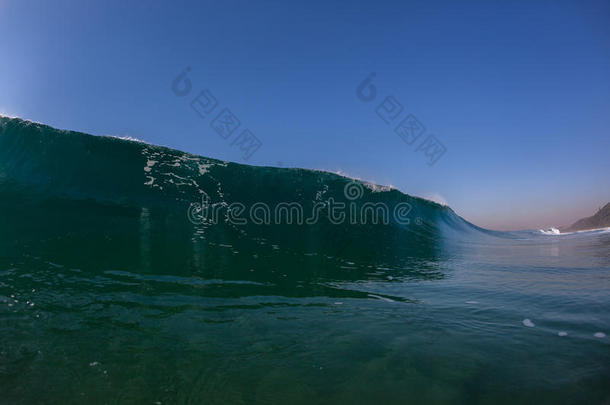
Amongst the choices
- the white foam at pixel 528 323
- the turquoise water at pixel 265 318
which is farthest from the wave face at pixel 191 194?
the white foam at pixel 528 323

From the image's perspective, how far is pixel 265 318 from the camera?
3.04 meters

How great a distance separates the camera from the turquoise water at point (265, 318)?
1859 mm

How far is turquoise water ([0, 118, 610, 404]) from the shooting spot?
1859 mm

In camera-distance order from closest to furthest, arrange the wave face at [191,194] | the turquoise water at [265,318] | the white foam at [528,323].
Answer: the turquoise water at [265,318]
the white foam at [528,323]
the wave face at [191,194]

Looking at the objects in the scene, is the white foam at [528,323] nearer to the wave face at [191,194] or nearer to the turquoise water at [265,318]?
the turquoise water at [265,318]

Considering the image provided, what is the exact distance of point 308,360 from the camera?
2193mm

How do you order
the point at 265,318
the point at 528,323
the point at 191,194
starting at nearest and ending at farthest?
the point at 528,323, the point at 265,318, the point at 191,194

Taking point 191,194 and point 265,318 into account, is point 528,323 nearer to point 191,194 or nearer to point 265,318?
point 265,318

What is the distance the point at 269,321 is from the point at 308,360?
2.84 feet

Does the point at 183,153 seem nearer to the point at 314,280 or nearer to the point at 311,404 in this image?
the point at 314,280

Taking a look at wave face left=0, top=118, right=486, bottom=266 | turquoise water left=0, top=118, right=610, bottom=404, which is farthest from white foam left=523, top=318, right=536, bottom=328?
wave face left=0, top=118, right=486, bottom=266

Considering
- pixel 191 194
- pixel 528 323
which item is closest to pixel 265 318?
pixel 528 323

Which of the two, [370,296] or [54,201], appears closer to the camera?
[370,296]

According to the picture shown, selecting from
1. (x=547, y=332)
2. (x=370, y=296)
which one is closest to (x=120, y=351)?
(x=370, y=296)
